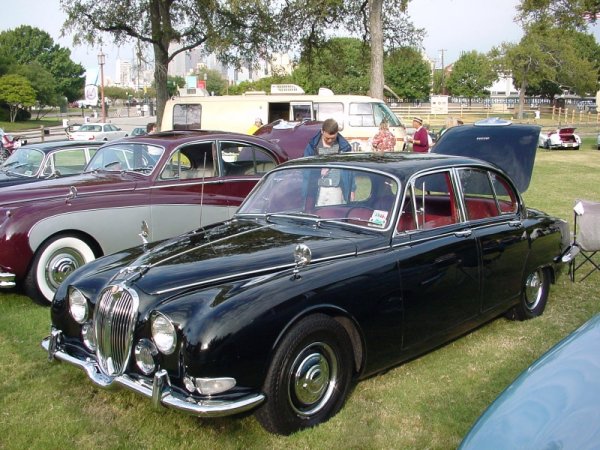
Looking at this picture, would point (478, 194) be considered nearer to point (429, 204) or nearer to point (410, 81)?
point (429, 204)

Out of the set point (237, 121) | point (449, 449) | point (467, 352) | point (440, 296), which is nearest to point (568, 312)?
point (467, 352)

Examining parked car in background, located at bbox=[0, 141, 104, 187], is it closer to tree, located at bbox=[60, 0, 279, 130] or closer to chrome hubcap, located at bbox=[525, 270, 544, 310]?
chrome hubcap, located at bbox=[525, 270, 544, 310]

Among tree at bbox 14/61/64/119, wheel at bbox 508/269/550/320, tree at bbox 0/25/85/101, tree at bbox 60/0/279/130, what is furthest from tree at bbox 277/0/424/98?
tree at bbox 0/25/85/101

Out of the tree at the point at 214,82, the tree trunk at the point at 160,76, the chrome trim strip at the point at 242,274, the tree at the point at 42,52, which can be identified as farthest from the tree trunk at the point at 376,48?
the tree at the point at 214,82

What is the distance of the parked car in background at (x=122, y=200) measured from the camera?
241 inches

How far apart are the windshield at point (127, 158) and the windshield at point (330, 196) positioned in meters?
2.50

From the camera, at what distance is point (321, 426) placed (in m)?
3.67

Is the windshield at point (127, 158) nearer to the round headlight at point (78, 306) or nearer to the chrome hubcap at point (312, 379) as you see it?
the round headlight at point (78, 306)

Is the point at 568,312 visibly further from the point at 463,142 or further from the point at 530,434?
the point at 530,434

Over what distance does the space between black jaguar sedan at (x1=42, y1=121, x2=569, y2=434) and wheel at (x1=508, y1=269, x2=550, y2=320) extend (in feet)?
0.27

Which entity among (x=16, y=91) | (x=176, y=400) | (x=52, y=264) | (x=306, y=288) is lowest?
(x=176, y=400)

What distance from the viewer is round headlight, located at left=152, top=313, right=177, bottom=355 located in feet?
10.9

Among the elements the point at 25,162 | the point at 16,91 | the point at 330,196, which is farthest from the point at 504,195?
the point at 16,91

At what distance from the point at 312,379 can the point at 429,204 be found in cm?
212
